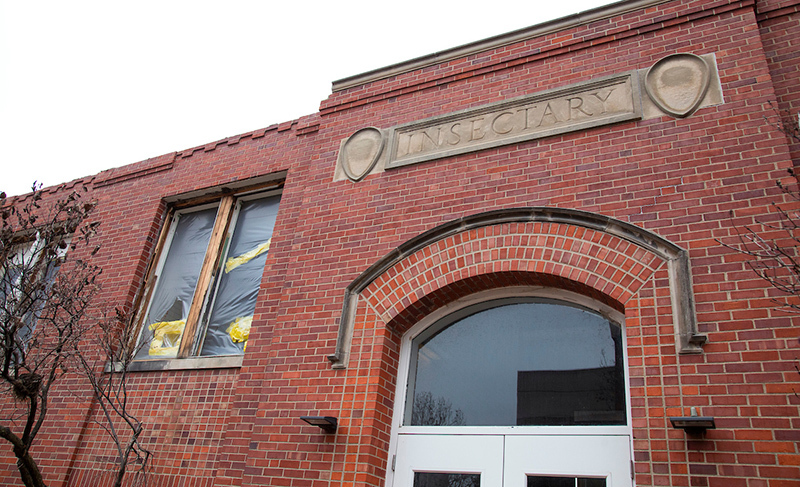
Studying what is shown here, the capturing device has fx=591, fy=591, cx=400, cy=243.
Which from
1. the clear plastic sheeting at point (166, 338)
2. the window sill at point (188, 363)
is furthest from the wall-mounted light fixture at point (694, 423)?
the clear plastic sheeting at point (166, 338)

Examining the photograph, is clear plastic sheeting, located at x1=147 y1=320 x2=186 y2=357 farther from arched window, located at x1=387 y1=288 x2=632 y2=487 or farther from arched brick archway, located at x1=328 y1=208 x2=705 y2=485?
arched window, located at x1=387 y1=288 x2=632 y2=487

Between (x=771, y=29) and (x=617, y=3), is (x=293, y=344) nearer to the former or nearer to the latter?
(x=617, y=3)

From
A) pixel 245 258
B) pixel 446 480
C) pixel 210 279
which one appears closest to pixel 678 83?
pixel 446 480

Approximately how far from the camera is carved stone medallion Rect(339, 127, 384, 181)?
6.11 metres

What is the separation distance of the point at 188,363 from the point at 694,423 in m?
4.79

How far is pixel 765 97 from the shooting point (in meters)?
4.64

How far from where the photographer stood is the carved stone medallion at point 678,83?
489 centimetres

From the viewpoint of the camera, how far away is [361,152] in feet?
20.6

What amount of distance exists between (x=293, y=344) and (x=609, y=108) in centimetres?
352

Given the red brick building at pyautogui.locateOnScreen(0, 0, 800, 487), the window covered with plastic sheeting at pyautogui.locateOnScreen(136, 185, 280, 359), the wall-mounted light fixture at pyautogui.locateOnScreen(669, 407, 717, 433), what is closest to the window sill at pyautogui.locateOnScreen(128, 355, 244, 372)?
the red brick building at pyautogui.locateOnScreen(0, 0, 800, 487)

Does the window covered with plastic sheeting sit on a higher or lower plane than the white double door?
higher

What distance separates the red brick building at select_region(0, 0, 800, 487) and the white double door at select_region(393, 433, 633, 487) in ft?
0.05

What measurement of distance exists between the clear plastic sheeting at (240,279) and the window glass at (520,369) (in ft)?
7.59

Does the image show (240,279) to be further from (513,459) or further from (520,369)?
(513,459)
